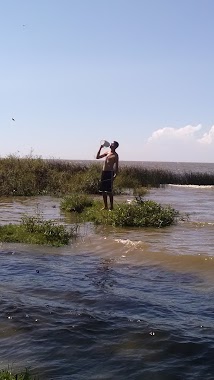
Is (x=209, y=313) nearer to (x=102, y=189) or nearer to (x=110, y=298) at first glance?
(x=110, y=298)

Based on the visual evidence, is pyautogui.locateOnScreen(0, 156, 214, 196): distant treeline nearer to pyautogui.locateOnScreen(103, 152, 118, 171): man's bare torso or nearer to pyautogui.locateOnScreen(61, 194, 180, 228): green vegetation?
pyautogui.locateOnScreen(103, 152, 118, 171): man's bare torso

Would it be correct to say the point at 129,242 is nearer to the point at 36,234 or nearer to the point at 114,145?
the point at 36,234

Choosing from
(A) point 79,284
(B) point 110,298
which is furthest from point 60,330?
(A) point 79,284

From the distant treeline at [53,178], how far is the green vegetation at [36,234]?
10075mm

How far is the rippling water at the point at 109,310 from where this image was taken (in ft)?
14.0

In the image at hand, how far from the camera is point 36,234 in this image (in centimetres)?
1011

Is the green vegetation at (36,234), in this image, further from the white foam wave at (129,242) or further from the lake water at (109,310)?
the white foam wave at (129,242)

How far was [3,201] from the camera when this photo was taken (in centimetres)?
1828

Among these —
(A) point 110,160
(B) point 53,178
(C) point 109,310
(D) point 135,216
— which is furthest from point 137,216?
(B) point 53,178

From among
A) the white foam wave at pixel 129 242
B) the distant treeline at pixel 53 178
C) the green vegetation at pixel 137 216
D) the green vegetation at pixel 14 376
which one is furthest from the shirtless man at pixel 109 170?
the green vegetation at pixel 14 376

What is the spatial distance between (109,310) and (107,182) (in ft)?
27.5

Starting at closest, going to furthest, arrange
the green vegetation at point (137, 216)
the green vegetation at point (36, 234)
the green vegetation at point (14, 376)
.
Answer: the green vegetation at point (14, 376), the green vegetation at point (36, 234), the green vegetation at point (137, 216)

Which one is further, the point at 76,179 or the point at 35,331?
the point at 76,179

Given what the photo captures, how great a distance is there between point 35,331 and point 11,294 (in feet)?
4.20
